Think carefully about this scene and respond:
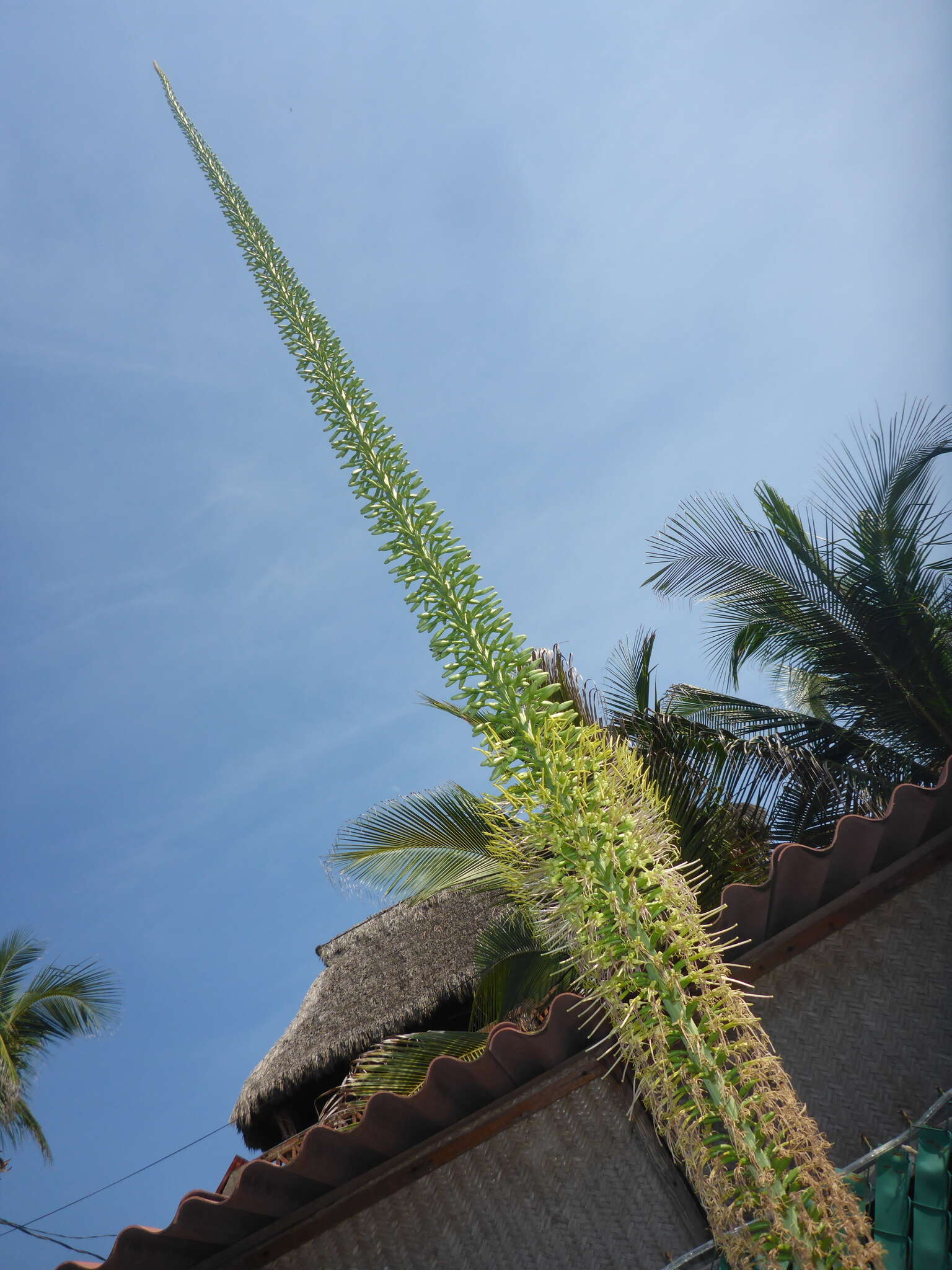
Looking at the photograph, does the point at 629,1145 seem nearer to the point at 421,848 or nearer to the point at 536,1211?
the point at 536,1211

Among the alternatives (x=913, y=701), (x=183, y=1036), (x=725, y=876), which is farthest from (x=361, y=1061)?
(x=183, y=1036)

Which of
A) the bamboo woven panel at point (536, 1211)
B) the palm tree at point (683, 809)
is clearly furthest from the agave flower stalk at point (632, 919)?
the palm tree at point (683, 809)

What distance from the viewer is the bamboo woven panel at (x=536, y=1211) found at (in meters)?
3.35

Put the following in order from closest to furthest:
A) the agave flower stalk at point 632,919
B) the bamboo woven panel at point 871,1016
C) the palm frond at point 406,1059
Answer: the agave flower stalk at point 632,919 < the bamboo woven panel at point 871,1016 < the palm frond at point 406,1059

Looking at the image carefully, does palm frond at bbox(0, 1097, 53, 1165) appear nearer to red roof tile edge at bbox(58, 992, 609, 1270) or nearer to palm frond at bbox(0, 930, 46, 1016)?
palm frond at bbox(0, 930, 46, 1016)

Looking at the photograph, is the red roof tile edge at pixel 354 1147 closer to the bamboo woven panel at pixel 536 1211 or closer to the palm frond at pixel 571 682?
the bamboo woven panel at pixel 536 1211

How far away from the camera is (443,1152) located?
11.7 ft

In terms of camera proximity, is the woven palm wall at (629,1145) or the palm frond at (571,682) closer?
the woven palm wall at (629,1145)

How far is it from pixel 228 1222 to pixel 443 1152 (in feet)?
2.89

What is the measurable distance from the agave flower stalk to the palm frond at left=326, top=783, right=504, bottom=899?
3944 millimetres

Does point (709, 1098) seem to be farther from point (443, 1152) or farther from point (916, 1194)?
point (443, 1152)

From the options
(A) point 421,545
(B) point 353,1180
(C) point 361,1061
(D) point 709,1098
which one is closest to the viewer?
(D) point 709,1098

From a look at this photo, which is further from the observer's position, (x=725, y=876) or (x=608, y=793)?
(x=725, y=876)

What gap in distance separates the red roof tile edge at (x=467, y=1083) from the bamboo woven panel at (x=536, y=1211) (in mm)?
194
